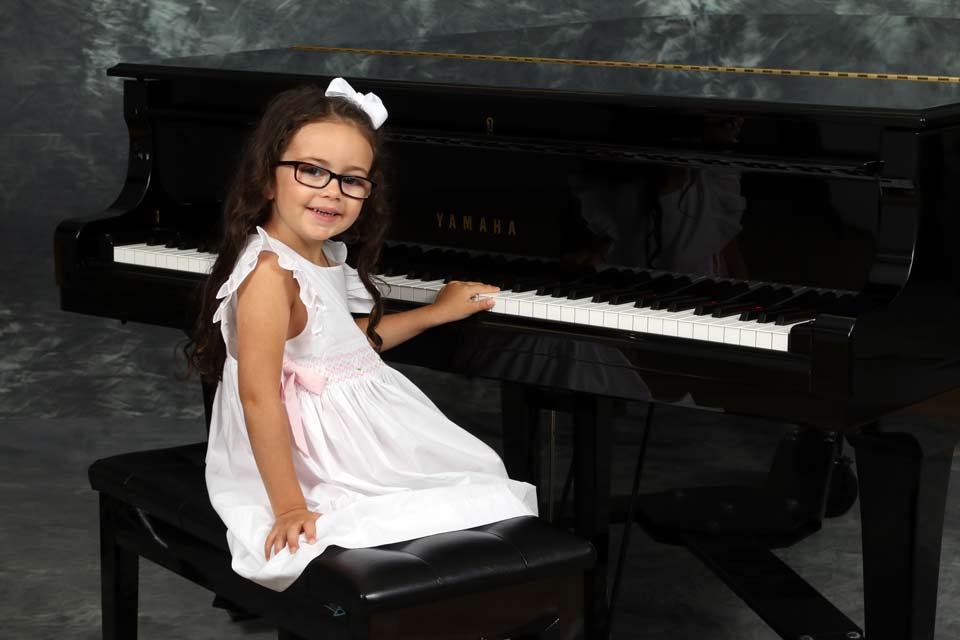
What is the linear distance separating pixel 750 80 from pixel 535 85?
1.34 feet

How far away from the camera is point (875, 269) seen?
2451 mm

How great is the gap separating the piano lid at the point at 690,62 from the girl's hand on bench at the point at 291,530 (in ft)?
3.19

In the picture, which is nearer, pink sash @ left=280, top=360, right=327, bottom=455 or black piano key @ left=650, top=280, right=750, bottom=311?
pink sash @ left=280, top=360, right=327, bottom=455

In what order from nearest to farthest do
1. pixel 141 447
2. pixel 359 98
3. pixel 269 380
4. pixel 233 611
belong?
pixel 269 380 → pixel 359 98 → pixel 233 611 → pixel 141 447

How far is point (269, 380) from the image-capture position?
2.41 m

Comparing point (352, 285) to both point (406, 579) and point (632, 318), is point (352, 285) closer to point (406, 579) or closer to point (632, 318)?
point (632, 318)

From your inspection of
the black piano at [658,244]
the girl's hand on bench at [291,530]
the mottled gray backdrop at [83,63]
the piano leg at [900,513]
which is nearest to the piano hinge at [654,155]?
the black piano at [658,244]

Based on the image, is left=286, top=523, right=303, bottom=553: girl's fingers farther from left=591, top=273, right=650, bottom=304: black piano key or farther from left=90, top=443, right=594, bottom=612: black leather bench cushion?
left=591, top=273, right=650, bottom=304: black piano key

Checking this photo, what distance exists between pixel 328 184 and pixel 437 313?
1.18ft

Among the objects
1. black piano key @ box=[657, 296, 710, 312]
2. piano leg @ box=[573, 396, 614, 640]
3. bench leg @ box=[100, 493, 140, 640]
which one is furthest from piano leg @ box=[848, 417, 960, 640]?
bench leg @ box=[100, 493, 140, 640]

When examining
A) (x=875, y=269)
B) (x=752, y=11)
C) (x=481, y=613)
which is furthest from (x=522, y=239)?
(x=752, y=11)

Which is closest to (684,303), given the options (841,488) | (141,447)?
(841,488)

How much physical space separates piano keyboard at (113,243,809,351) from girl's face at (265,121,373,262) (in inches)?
13.4

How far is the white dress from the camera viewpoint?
233 cm
